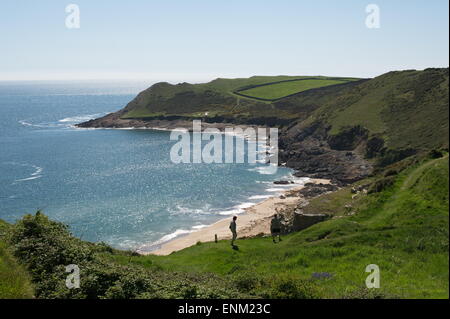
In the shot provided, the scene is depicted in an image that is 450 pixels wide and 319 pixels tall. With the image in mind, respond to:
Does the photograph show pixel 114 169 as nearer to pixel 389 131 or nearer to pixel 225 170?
pixel 225 170

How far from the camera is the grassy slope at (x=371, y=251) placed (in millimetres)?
15555

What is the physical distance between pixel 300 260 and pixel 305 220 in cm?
1127

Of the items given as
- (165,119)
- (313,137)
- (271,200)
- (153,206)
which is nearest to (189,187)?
→ (153,206)

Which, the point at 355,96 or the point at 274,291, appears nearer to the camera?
the point at 274,291

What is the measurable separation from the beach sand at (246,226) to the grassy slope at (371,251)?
15.7 meters

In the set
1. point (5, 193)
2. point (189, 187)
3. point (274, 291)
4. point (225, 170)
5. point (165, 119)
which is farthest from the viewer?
point (165, 119)

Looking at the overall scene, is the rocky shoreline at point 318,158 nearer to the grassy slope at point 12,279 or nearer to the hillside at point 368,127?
the hillside at point 368,127

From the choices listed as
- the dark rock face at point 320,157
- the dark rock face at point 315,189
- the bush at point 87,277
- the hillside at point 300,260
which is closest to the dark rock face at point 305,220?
the hillside at point 300,260

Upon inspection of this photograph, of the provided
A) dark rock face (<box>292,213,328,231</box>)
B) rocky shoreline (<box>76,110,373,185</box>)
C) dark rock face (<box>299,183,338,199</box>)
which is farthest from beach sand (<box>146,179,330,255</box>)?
rocky shoreline (<box>76,110,373,185</box>)

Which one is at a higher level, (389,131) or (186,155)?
(389,131)

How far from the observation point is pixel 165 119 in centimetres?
18012

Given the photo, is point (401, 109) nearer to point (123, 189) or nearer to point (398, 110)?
point (398, 110)
